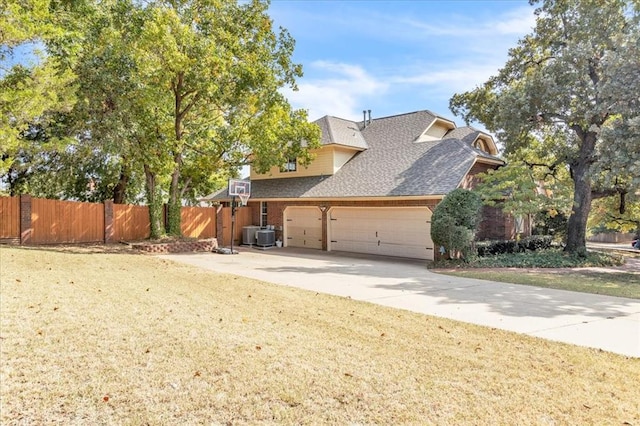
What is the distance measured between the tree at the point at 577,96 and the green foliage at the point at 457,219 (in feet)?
14.3

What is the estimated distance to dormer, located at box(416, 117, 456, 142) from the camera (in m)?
21.4

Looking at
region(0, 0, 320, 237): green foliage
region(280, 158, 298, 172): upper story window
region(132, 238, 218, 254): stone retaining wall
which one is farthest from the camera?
region(280, 158, 298, 172): upper story window

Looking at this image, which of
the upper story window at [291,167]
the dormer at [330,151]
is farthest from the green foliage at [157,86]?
the upper story window at [291,167]

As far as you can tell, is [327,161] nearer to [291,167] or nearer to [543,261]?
[291,167]

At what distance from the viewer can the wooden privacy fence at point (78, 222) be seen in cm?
1691

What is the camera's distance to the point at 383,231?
1803 centimetres

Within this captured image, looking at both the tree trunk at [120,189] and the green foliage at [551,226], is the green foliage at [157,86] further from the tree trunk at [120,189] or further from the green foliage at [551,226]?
the green foliage at [551,226]

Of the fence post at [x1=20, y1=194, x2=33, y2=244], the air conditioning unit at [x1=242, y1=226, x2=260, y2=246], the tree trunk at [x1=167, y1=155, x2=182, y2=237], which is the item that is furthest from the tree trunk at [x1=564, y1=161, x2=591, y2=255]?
the fence post at [x1=20, y1=194, x2=33, y2=244]

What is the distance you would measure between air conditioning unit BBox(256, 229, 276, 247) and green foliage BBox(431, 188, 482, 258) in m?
9.72

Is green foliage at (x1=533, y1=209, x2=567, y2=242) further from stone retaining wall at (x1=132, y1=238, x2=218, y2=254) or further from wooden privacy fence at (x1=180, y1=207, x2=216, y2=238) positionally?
stone retaining wall at (x1=132, y1=238, x2=218, y2=254)

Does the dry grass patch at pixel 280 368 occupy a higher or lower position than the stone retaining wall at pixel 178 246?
lower

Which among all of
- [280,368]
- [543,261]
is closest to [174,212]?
[543,261]

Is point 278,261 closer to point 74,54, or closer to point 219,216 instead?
point 219,216

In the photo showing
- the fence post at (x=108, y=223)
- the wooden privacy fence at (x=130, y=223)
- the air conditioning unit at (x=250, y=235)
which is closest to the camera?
the fence post at (x=108, y=223)
